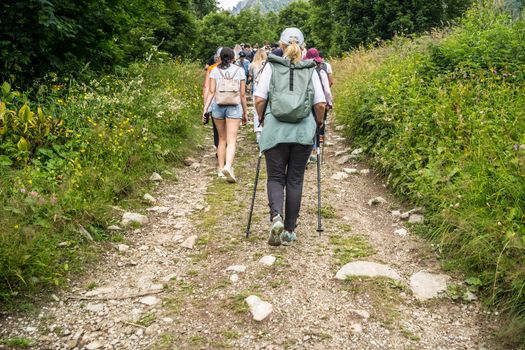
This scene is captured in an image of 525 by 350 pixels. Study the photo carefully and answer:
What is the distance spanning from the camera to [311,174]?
7.79 meters

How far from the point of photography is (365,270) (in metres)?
4.35

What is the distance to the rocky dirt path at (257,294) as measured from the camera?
3.46 metres

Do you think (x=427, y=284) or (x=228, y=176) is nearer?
(x=427, y=284)

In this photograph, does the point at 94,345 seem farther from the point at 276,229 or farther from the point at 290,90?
the point at 290,90

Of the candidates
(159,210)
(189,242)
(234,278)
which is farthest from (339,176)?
(234,278)

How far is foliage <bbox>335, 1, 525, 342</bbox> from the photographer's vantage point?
415cm

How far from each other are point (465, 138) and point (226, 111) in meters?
3.57

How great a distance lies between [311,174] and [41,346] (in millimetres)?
5232

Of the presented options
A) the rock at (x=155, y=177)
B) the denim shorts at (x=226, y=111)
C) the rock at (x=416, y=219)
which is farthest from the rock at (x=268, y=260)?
the denim shorts at (x=226, y=111)

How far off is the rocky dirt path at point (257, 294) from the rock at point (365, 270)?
0.06 feet

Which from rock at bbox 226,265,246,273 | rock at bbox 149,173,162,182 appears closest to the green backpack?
rock at bbox 226,265,246,273

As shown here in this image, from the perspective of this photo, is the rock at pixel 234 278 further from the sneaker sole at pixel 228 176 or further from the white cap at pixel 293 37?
the sneaker sole at pixel 228 176

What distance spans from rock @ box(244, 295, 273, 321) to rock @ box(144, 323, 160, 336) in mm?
754

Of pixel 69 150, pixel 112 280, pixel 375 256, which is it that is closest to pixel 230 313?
pixel 112 280
